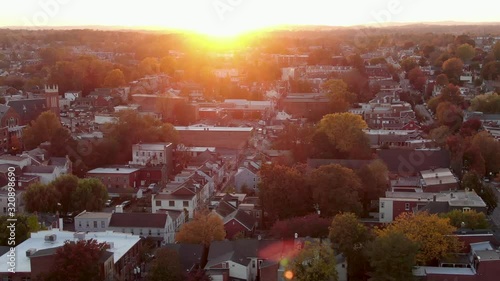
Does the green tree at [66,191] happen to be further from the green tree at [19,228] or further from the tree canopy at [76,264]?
the tree canopy at [76,264]

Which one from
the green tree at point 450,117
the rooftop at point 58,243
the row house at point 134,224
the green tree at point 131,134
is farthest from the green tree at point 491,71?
the rooftop at point 58,243

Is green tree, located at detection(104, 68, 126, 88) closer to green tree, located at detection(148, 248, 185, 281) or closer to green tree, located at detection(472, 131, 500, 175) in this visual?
green tree, located at detection(472, 131, 500, 175)

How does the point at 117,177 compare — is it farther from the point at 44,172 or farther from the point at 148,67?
the point at 148,67

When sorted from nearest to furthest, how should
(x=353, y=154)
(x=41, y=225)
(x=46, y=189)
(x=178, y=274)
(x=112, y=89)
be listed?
(x=178, y=274) < (x=41, y=225) < (x=46, y=189) < (x=353, y=154) < (x=112, y=89)

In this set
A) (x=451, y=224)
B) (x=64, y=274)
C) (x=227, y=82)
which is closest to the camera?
(x=64, y=274)

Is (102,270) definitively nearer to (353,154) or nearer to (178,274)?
(178,274)

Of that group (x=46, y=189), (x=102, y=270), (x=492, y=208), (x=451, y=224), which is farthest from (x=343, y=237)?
(x=46, y=189)
